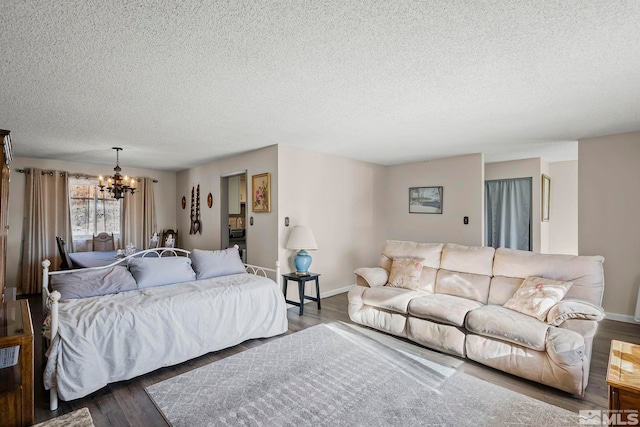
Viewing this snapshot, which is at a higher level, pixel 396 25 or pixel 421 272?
pixel 396 25

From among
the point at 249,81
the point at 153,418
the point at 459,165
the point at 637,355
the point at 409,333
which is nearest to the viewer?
the point at 637,355

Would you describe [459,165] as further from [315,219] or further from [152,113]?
[152,113]

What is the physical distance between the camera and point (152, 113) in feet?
10.3

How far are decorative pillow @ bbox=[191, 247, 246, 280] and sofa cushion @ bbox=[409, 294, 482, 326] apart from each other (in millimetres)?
2174

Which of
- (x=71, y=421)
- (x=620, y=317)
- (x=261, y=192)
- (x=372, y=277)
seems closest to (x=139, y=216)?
(x=261, y=192)

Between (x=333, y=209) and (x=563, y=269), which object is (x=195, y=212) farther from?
(x=563, y=269)

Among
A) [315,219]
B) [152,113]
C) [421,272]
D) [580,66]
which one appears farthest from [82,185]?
[580,66]

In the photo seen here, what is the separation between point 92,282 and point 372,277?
3.00m

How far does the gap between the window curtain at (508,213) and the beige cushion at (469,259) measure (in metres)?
2.68

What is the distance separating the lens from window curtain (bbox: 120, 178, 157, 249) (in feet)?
20.8

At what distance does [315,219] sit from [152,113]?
2717 millimetres

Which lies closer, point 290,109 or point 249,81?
point 249,81

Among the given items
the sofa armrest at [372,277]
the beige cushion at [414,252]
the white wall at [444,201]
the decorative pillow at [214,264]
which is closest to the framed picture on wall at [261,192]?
the decorative pillow at [214,264]

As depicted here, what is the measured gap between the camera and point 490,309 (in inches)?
116
